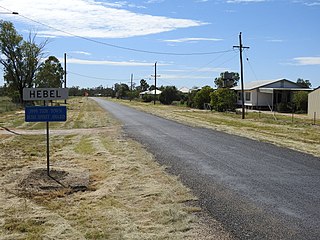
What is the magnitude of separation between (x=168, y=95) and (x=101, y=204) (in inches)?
3006

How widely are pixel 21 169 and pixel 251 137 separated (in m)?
12.5

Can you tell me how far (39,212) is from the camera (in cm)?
716

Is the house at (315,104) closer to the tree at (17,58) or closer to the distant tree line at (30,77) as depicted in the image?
the distant tree line at (30,77)

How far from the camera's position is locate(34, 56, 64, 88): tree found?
60.0 m

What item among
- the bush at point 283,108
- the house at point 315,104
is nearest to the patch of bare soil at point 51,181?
the house at point 315,104

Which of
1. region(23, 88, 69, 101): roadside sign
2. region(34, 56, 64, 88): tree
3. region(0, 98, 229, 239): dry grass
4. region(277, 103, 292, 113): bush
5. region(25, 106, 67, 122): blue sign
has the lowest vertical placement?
region(0, 98, 229, 239): dry grass

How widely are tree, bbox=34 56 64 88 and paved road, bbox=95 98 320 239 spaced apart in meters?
46.3

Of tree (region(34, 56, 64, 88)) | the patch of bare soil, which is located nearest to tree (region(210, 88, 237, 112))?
tree (region(34, 56, 64, 88))

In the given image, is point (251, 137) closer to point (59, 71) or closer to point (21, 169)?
point (21, 169)

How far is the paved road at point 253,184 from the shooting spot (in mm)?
6520

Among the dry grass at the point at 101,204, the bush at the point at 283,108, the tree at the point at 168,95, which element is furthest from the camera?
the tree at the point at 168,95

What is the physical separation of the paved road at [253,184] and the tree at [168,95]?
67.0 metres

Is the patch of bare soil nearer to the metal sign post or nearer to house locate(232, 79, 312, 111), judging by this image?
the metal sign post

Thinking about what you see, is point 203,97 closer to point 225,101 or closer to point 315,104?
point 225,101
